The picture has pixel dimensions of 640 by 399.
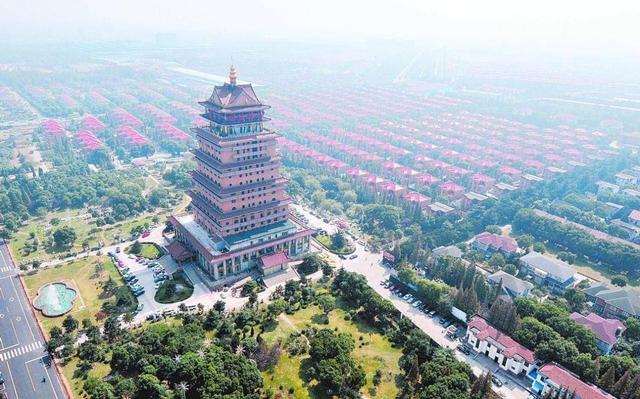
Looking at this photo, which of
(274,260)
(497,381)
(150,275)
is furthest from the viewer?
(274,260)

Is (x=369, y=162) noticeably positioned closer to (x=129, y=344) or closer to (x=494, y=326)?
(x=494, y=326)

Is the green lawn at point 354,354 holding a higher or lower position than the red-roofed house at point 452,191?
lower

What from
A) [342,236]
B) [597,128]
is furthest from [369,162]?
[597,128]

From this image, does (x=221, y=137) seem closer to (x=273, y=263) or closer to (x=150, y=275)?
(x=273, y=263)

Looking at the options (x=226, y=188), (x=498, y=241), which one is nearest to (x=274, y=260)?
(x=226, y=188)

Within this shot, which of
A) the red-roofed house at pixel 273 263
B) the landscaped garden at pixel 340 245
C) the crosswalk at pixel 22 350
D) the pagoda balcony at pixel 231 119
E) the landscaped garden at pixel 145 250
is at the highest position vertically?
the pagoda balcony at pixel 231 119

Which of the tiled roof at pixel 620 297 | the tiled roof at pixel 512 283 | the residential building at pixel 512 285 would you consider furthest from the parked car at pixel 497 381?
the tiled roof at pixel 620 297

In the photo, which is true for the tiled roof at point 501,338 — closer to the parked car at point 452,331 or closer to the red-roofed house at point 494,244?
the parked car at point 452,331

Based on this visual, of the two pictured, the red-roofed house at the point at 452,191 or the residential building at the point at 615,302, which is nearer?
the residential building at the point at 615,302
